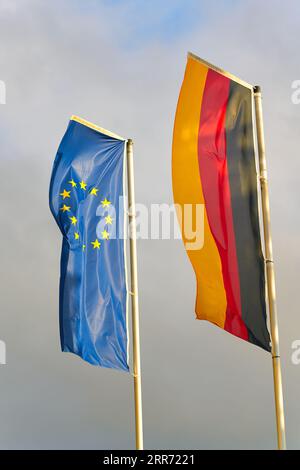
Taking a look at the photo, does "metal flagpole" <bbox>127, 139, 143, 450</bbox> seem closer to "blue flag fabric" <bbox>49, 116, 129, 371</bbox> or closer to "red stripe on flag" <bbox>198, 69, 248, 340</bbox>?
"blue flag fabric" <bbox>49, 116, 129, 371</bbox>

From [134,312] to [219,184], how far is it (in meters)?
5.83

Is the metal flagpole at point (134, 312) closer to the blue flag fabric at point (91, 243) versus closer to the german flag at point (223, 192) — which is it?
the blue flag fabric at point (91, 243)

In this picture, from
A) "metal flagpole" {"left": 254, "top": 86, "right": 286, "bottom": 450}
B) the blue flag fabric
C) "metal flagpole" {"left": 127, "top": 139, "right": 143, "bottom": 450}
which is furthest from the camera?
"metal flagpole" {"left": 127, "top": 139, "right": 143, "bottom": 450}

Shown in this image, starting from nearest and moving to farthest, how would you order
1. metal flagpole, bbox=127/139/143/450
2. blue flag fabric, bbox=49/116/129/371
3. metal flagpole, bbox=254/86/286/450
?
metal flagpole, bbox=254/86/286/450 < blue flag fabric, bbox=49/116/129/371 < metal flagpole, bbox=127/139/143/450

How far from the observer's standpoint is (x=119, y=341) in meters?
30.9

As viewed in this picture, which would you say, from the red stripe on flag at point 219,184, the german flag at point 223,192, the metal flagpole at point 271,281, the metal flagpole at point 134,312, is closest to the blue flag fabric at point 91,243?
the metal flagpole at point 134,312

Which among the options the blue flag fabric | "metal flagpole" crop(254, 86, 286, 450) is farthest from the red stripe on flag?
the blue flag fabric

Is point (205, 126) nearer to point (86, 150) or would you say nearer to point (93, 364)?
point (86, 150)

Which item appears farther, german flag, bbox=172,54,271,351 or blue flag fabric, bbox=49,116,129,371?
blue flag fabric, bbox=49,116,129,371

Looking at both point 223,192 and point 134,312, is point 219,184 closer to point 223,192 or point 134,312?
point 223,192

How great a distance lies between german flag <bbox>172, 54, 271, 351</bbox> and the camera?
27891mm

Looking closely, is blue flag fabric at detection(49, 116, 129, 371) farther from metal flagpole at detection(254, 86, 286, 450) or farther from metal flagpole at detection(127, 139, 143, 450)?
metal flagpole at detection(254, 86, 286, 450)

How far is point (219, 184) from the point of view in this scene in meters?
28.8

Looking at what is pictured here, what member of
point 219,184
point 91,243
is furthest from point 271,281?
point 91,243
